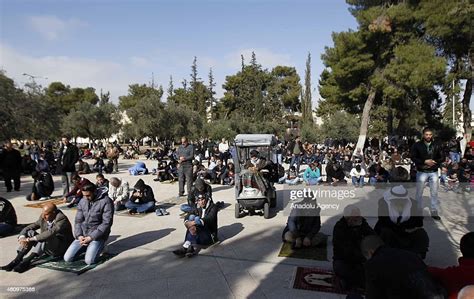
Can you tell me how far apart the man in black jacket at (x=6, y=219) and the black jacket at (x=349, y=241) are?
6.05 metres

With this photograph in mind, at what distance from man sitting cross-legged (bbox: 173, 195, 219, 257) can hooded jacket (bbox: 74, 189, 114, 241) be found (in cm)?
116

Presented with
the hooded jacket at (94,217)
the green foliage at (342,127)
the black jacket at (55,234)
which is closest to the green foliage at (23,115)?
the black jacket at (55,234)

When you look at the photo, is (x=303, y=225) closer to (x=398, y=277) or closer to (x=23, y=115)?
(x=398, y=277)

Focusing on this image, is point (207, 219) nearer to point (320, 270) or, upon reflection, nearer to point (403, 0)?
point (320, 270)

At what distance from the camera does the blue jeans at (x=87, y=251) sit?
17.2ft

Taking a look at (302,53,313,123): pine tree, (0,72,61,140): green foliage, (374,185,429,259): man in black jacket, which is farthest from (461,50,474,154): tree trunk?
(302,53,313,123): pine tree

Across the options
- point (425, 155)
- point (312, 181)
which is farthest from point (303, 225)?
point (312, 181)

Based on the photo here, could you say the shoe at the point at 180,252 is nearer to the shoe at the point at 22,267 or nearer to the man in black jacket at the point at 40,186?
the shoe at the point at 22,267

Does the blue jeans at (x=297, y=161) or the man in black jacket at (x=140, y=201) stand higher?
the blue jeans at (x=297, y=161)

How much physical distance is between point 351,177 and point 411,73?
9.26 meters

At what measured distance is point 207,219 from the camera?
20.2 feet

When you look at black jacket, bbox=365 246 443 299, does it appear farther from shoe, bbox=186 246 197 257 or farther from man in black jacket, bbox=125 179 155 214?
man in black jacket, bbox=125 179 155 214

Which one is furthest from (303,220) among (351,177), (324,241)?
(351,177)

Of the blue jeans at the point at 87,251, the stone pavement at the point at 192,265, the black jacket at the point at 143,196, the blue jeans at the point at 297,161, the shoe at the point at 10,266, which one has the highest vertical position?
the blue jeans at the point at 297,161
